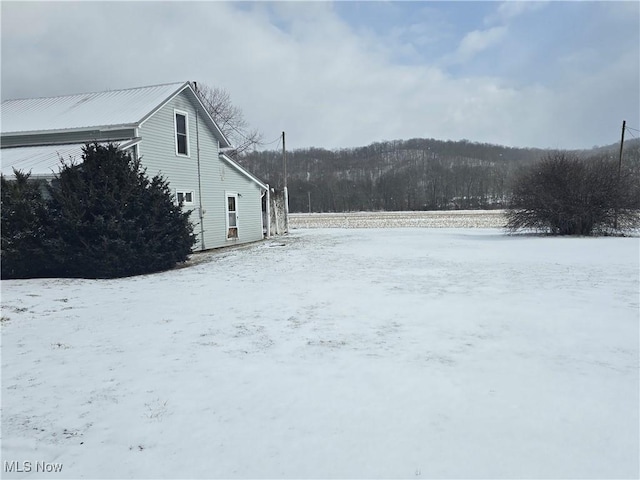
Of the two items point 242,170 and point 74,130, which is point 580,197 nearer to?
Answer: point 242,170

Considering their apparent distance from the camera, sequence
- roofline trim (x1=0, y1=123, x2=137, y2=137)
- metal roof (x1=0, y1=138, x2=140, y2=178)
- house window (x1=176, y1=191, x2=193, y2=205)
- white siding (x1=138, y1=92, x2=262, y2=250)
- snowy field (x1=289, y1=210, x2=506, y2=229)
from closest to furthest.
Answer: metal roof (x1=0, y1=138, x2=140, y2=178) → roofline trim (x1=0, y1=123, x2=137, y2=137) → white siding (x1=138, y1=92, x2=262, y2=250) → house window (x1=176, y1=191, x2=193, y2=205) → snowy field (x1=289, y1=210, x2=506, y2=229)

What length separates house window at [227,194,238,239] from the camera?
64.7 ft

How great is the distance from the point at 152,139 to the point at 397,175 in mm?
100625

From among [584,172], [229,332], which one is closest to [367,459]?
[229,332]

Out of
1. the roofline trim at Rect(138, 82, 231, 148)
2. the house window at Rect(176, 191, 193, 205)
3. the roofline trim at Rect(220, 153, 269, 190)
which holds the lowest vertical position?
the house window at Rect(176, 191, 193, 205)

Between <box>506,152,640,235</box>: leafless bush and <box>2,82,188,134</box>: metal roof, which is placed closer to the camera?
<box>2,82,188,134</box>: metal roof

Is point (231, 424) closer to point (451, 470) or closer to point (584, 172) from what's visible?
point (451, 470)

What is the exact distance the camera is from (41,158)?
14.1 metres

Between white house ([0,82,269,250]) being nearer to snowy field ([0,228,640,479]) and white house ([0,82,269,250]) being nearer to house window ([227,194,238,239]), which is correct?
house window ([227,194,238,239])

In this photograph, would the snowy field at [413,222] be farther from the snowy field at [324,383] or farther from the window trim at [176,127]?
the snowy field at [324,383]

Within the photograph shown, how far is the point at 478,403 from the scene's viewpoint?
3773 millimetres
